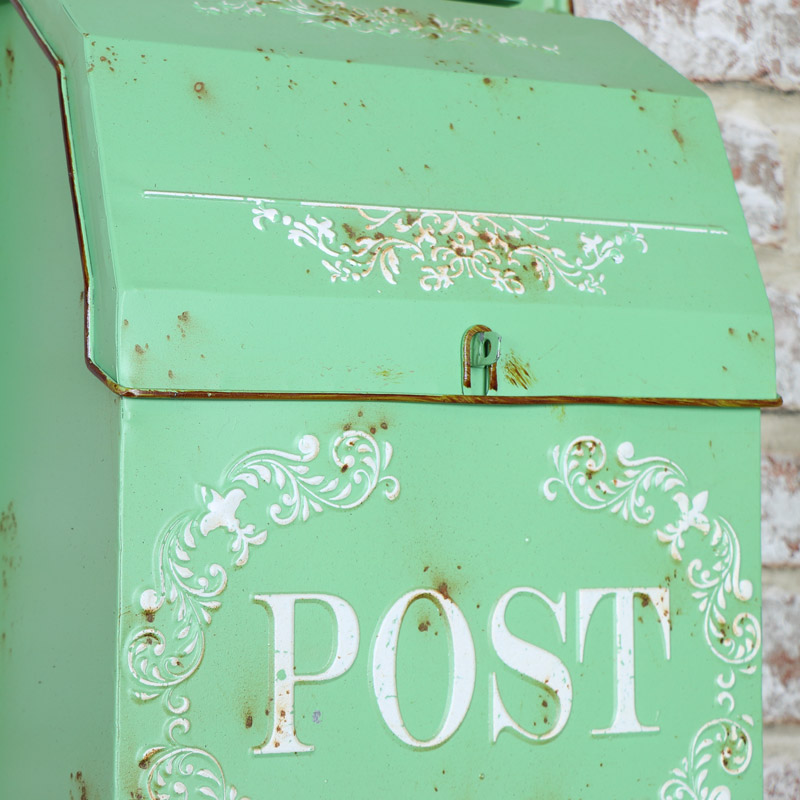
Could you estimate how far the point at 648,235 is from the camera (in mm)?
675

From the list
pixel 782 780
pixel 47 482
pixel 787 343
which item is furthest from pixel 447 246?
pixel 782 780

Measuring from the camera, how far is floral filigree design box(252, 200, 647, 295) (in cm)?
60

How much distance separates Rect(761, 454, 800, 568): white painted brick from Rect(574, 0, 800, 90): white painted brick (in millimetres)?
337

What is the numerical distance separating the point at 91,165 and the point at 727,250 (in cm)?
38

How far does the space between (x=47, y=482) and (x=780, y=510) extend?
614mm

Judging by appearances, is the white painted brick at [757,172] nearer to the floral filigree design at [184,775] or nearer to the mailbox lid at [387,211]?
the mailbox lid at [387,211]

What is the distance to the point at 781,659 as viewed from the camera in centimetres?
94

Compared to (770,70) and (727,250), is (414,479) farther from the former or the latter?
(770,70)

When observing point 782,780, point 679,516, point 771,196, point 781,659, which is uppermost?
point 771,196

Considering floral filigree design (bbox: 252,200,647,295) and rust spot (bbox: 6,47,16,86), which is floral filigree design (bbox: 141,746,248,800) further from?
rust spot (bbox: 6,47,16,86)

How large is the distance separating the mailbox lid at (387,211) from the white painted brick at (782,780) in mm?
422

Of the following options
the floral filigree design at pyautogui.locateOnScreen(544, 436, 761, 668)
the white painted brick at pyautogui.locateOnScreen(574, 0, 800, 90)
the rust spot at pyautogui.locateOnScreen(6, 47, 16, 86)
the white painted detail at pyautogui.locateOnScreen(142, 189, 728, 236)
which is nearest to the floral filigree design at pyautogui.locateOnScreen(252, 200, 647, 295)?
the white painted detail at pyautogui.locateOnScreen(142, 189, 728, 236)

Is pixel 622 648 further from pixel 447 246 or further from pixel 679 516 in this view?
pixel 447 246

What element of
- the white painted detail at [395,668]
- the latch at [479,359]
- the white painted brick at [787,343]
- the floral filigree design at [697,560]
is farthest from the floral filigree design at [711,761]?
the white painted brick at [787,343]
